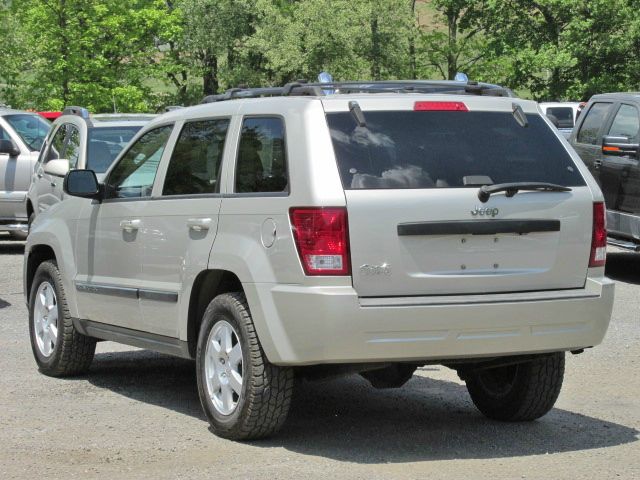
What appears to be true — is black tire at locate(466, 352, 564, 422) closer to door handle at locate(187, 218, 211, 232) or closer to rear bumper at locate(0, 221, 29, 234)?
door handle at locate(187, 218, 211, 232)

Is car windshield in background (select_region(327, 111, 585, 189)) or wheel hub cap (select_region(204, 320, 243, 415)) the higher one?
car windshield in background (select_region(327, 111, 585, 189))

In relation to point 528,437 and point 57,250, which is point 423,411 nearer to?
point 528,437

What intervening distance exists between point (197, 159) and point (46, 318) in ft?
7.22

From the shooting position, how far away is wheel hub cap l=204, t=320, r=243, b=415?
22.6 ft

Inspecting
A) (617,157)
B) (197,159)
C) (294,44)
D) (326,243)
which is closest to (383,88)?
(197,159)

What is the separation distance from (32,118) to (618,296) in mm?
10178

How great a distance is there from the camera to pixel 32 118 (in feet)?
68.2

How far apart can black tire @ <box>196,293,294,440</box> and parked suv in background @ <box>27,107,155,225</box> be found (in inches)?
343

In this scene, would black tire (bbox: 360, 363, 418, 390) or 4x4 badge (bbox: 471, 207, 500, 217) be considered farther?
black tire (bbox: 360, 363, 418, 390)

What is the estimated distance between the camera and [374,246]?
6.38m

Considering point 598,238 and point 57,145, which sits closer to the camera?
point 598,238

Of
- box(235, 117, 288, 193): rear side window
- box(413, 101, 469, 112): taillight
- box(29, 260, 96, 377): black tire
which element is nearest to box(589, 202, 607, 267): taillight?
box(413, 101, 469, 112): taillight

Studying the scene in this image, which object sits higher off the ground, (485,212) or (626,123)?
(485,212)

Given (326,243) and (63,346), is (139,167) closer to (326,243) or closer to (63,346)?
(63,346)
